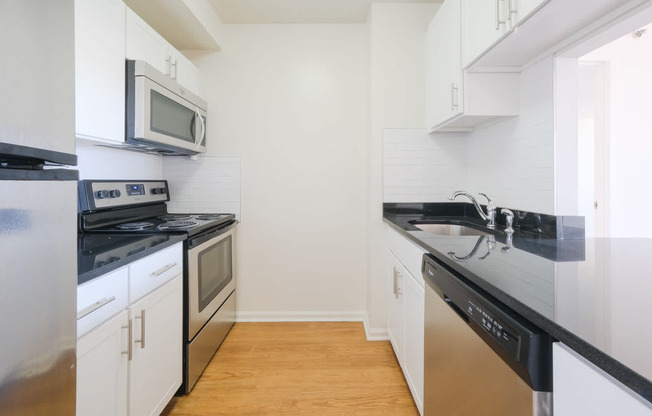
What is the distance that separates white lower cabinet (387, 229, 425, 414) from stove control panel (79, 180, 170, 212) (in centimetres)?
174

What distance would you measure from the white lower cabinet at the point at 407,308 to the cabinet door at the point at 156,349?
1.20 metres

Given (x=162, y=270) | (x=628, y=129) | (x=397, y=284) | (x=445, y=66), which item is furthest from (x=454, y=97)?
(x=162, y=270)

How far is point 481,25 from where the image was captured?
1.56 meters

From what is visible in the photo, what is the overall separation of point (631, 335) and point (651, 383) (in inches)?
5.7

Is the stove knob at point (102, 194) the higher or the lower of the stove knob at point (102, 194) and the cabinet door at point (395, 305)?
the higher

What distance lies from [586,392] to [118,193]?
235cm

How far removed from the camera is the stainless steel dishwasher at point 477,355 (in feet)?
2.14

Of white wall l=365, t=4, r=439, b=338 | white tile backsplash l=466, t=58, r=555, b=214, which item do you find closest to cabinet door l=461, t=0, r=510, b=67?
white tile backsplash l=466, t=58, r=555, b=214

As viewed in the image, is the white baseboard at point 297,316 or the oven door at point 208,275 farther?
the white baseboard at point 297,316

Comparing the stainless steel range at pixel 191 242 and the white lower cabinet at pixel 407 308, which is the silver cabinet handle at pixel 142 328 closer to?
the stainless steel range at pixel 191 242

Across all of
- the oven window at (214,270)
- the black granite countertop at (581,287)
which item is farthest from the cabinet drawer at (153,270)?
the black granite countertop at (581,287)

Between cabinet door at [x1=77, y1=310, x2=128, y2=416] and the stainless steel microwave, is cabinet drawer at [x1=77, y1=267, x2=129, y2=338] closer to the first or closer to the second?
cabinet door at [x1=77, y1=310, x2=128, y2=416]

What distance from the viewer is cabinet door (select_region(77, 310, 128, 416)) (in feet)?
3.42

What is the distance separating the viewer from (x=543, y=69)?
5.36ft
